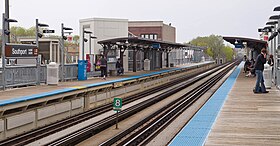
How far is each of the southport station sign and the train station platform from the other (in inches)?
345

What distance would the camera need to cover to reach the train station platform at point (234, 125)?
28.1 feet

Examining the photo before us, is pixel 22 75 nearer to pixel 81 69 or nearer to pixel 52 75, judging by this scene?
pixel 52 75

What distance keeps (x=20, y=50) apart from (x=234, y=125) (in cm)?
1147

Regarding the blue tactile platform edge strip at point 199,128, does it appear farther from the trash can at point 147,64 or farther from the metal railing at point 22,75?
the trash can at point 147,64

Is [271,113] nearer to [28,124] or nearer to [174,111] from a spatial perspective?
[174,111]

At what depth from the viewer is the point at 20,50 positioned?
1856cm

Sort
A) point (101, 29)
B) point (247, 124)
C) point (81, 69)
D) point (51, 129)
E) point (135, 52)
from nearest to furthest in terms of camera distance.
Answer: point (247, 124), point (51, 129), point (81, 69), point (135, 52), point (101, 29)

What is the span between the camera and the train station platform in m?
8.58

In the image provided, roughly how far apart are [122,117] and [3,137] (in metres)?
5.70

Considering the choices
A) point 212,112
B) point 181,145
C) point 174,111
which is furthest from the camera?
point 174,111

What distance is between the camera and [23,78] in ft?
63.3

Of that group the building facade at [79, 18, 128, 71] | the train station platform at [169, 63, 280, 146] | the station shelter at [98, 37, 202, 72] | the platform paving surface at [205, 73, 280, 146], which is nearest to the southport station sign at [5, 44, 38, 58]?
the train station platform at [169, 63, 280, 146]

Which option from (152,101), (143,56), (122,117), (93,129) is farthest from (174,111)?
(143,56)

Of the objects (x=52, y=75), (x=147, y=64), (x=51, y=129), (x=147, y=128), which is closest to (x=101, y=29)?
(x=147, y=64)
